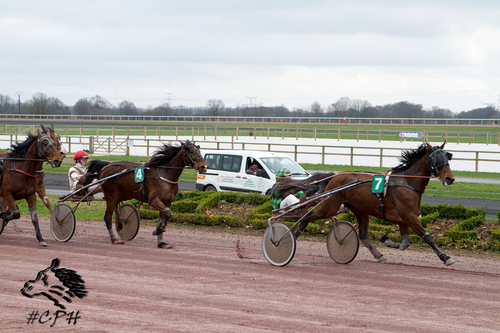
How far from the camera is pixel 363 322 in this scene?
5262 mm

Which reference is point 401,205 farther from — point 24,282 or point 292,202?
point 24,282

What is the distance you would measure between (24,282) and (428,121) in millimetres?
81074

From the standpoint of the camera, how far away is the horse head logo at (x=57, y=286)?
6016mm

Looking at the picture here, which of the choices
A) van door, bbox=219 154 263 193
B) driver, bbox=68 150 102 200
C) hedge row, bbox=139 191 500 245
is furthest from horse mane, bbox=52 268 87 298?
van door, bbox=219 154 263 193

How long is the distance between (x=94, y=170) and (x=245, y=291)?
6009 millimetres

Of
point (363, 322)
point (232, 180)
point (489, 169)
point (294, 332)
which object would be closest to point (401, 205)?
point (363, 322)

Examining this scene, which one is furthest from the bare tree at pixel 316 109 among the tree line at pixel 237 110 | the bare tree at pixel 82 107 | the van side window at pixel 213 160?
the van side window at pixel 213 160

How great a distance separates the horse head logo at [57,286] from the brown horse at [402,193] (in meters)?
3.63

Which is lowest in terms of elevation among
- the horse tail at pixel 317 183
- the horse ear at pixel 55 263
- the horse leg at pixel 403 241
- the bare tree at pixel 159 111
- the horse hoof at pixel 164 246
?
the horse hoof at pixel 164 246

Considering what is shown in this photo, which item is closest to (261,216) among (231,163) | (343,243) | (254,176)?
(254,176)

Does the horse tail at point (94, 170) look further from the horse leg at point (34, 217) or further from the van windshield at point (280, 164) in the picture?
the van windshield at point (280, 164)

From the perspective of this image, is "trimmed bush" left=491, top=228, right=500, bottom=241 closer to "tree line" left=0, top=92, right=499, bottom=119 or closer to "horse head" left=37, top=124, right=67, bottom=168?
"horse head" left=37, top=124, right=67, bottom=168

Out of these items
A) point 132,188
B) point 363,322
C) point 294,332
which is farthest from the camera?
point 132,188

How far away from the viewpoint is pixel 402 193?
8.08m
